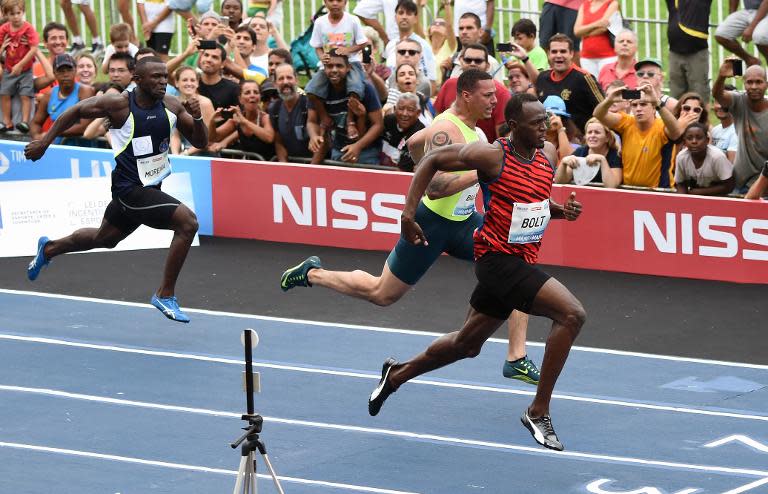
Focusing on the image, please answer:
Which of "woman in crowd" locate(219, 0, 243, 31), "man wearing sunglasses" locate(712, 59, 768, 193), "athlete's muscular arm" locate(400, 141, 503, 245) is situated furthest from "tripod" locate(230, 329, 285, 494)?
"woman in crowd" locate(219, 0, 243, 31)

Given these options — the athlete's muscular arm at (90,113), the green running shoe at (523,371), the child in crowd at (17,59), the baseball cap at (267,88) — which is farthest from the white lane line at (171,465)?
the child in crowd at (17,59)

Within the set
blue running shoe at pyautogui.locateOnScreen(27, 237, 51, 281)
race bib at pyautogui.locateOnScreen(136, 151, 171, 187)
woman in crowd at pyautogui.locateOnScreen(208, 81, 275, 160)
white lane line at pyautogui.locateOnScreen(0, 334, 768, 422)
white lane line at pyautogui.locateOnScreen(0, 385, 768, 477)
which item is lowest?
white lane line at pyautogui.locateOnScreen(0, 334, 768, 422)

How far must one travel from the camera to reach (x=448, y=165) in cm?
910

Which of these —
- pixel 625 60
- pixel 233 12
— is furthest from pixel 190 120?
pixel 233 12

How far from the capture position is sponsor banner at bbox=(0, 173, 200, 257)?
15562 mm

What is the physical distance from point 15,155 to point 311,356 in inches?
284

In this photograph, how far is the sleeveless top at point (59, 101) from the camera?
1852 cm

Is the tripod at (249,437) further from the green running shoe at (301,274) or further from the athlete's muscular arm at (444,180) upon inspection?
the green running shoe at (301,274)

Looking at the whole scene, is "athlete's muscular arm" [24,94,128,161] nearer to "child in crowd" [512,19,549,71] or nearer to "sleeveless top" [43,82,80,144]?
"child in crowd" [512,19,549,71]

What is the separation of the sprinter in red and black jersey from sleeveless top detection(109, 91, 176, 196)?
3864mm

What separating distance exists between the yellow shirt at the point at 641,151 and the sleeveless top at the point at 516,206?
556 cm

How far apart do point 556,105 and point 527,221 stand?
636cm

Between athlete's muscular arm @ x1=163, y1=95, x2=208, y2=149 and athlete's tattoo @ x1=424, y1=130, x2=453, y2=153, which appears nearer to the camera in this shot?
athlete's tattoo @ x1=424, y1=130, x2=453, y2=153

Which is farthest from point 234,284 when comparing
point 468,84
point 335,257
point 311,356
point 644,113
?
point 468,84
